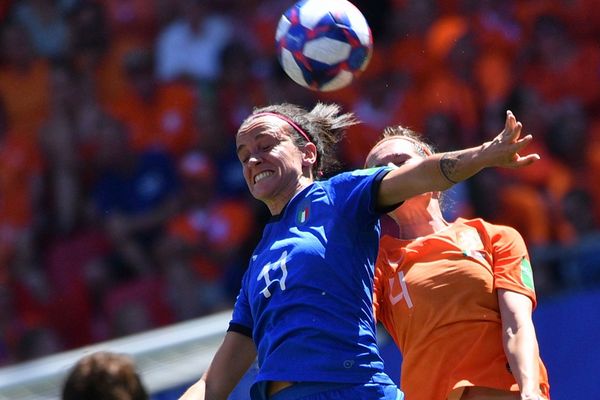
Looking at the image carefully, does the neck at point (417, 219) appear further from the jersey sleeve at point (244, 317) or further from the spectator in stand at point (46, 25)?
the spectator in stand at point (46, 25)

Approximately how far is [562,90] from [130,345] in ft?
11.7

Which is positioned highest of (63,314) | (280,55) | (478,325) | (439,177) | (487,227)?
(280,55)

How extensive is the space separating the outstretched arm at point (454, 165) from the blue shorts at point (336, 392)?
575mm

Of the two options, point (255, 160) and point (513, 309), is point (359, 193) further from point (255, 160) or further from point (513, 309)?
point (513, 309)

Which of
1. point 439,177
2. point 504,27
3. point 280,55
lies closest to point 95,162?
point 504,27

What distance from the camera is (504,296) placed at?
171 inches

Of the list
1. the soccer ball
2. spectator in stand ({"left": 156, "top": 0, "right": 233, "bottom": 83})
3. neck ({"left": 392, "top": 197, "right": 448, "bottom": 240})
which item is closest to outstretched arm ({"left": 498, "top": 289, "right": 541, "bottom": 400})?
neck ({"left": 392, "top": 197, "right": 448, "bottom": 240})

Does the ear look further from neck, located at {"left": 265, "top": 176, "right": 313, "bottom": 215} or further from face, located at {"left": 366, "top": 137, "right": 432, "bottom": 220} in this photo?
face, located at {"left": 366, "top": 137, "right": 432, "bottom": 220}

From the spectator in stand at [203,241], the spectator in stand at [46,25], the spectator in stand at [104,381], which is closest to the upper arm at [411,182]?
the spectator in stand at [104,381]

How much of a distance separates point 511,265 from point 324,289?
834 millimetres

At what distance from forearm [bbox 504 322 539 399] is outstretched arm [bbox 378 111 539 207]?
0.71 metres

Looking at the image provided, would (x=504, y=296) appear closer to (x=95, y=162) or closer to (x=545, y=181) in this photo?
(x=545, y=181)

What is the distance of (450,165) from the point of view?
12.0 feet

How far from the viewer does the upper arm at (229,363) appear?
427 centimetres
